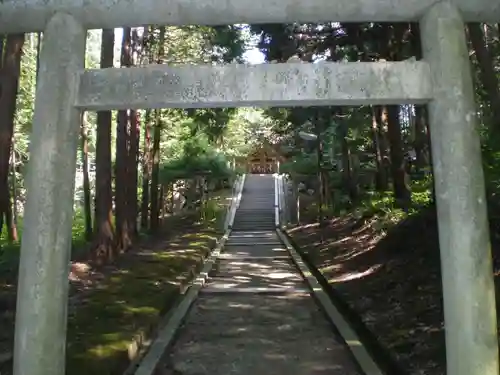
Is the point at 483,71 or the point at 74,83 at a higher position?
the point at 483,71

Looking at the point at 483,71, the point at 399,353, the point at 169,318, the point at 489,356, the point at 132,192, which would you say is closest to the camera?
the point at 489,356

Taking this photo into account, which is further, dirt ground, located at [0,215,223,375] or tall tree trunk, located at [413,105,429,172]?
tall tree trunk, located at [413,105,429,172]

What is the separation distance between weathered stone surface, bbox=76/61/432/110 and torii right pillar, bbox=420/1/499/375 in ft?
0.58

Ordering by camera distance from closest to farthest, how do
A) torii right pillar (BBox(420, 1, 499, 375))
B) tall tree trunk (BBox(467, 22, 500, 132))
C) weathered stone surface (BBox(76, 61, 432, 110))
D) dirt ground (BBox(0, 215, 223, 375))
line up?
torii right pillar (BBox(420, 1, 499, 375)) → weathered stone surface (BBox(76, 61, 432, 110)) → dirt ground (BBox(0, 215, 223, 375)) → tall tree trunk (BBox(467, 22, 500, 132))

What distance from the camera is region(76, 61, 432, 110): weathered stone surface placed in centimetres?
400

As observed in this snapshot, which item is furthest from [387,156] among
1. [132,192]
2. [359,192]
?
[132,192]

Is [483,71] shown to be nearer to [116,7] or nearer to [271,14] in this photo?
[271,14]

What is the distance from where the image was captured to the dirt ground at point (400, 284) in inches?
237

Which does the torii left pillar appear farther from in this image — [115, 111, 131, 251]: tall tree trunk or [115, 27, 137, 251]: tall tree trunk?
[115, 27, 137, 251]: tall tree trunk

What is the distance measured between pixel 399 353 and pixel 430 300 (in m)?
1.90

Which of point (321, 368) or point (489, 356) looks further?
point (321, 368)

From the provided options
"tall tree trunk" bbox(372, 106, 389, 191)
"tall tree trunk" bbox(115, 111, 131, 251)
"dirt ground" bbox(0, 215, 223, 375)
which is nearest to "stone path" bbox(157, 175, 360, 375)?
"dirt ground" bbox(0, 215, 223, 375)

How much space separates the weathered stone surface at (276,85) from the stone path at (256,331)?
3.25 meters

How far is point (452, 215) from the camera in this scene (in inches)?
155
